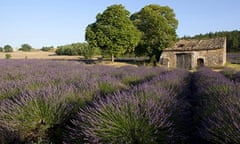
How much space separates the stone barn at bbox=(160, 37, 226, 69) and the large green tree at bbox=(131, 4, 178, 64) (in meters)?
1.16

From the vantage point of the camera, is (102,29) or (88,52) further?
(88,52)

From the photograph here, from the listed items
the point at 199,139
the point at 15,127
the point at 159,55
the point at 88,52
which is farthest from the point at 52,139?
the point at 88,52

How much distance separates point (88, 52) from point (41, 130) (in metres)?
35.2

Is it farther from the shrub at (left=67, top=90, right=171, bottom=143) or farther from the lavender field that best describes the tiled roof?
the shrub at (left=67, top=90, right=171, bottom=143)

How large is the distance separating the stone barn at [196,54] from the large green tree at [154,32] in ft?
3.81

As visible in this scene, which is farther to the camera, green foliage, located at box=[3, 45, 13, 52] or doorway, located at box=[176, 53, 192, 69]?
green foliage, located at box=[3, 45, 13, 52]

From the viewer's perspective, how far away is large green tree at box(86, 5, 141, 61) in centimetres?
2858

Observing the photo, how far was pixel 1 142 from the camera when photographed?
2.95 meters

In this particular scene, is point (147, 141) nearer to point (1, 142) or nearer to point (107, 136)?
point (107, 136)

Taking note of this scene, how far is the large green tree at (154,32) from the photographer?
102 ft

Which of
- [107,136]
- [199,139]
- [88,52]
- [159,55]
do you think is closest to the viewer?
[107,136]

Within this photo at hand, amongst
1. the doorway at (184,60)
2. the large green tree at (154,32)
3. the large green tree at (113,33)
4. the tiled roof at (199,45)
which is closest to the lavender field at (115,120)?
the large green tree at (113,33)

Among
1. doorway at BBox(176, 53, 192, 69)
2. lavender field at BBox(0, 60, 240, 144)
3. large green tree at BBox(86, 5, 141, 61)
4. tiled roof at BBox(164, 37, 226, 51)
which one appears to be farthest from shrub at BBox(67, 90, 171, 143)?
tiled roof at BBox(164, 37, 226, 51)

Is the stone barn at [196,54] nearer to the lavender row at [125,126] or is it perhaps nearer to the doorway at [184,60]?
the doorway at [184,60]
